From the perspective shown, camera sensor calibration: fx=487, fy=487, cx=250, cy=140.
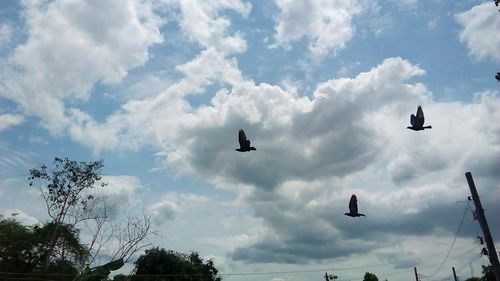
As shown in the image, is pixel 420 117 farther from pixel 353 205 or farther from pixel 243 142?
pixel 243 142

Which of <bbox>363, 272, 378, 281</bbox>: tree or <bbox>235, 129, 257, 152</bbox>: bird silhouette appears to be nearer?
<bbox>235, 129, 257, 152</bbox>: bird silhouette

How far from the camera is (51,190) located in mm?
35938

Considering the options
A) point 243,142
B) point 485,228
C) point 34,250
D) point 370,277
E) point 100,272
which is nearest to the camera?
point 243,142

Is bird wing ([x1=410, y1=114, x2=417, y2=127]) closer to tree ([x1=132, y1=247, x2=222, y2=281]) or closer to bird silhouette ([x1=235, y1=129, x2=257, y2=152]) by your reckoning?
bird silhouette ([x1=235, y1=129, x2=257, y2=152])

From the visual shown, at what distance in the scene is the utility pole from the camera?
772 inches

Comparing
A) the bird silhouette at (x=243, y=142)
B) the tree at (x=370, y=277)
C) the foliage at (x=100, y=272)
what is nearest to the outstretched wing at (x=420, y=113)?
the bird silhouette at (x=243, y=142)

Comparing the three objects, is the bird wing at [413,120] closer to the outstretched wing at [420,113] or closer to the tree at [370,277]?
the outstretched wing at [420,113]

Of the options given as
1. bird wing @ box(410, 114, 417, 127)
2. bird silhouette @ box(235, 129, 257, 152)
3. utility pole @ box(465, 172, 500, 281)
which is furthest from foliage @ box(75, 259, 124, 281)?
utility pole @ box(465, 172, 500, 281)

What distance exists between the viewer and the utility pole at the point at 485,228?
19609 millimetres

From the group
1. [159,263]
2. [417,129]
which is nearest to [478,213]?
[417,129]

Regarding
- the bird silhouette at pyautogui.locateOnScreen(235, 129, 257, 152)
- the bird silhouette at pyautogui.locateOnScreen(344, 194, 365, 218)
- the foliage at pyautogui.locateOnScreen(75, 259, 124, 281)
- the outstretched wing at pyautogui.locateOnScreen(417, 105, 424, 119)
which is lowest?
the foliage at pyautogui.locateOnScreen(75, 259, 124, 281)

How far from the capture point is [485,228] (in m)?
20.3

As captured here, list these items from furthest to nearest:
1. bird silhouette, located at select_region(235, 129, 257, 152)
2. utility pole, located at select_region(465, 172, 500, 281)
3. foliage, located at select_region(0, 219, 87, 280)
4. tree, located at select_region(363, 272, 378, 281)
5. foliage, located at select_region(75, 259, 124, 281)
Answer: tree, located at select_region(363, 272, 378, 281) < foliage, located at select_region(0, 219, 87, 280) < foliage, located at select_region(75, 259, 124, 281) < utility pole, located at select_region(465, 172, 500, 281) < bird silhouette, located at select_region(235, 129, 257, 152)

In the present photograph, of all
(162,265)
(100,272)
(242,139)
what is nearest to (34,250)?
(162,265)
